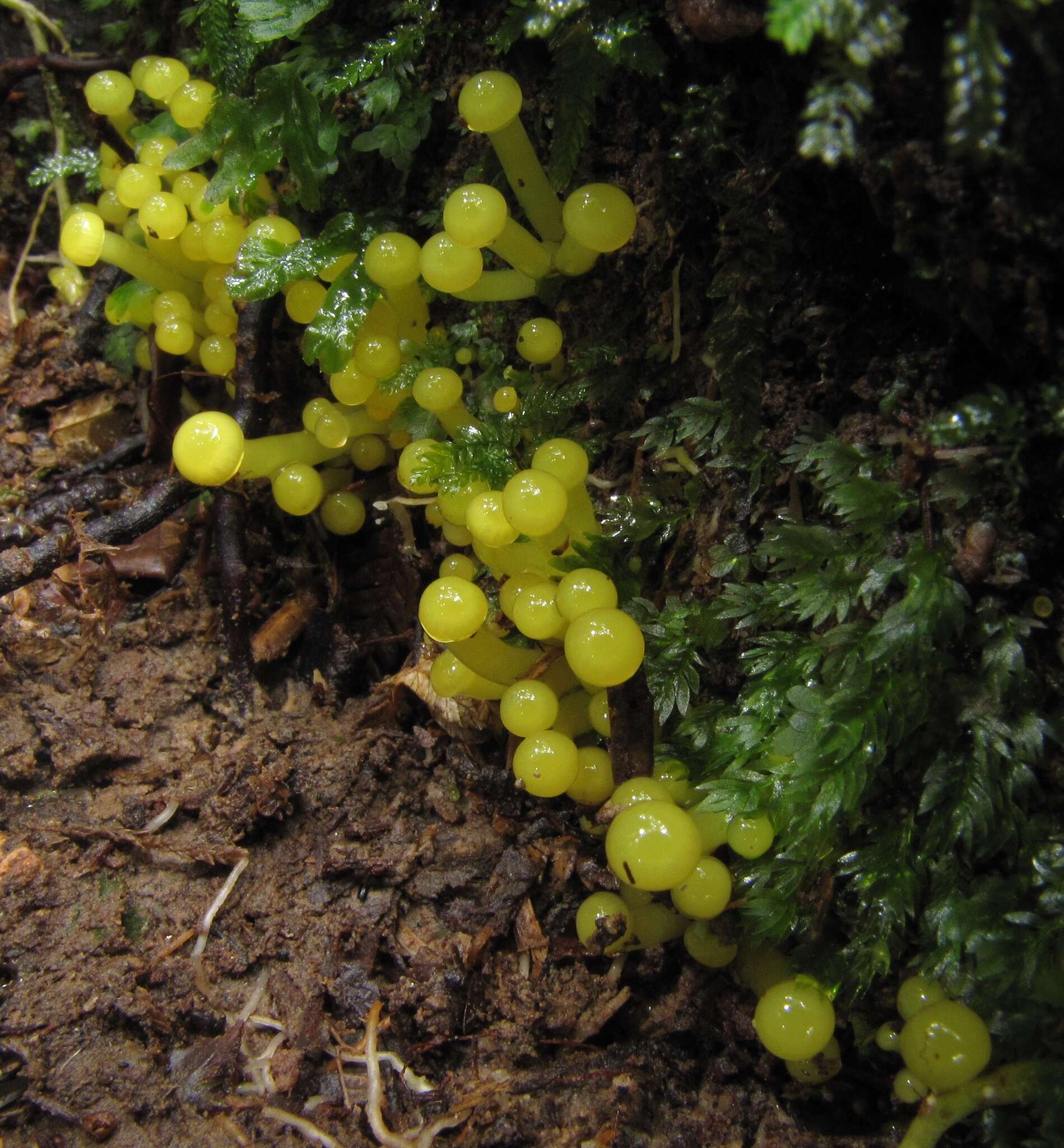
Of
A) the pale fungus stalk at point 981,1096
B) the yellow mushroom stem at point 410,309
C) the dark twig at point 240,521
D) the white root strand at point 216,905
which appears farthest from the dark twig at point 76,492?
the pale fungus stalk at point 981,1096

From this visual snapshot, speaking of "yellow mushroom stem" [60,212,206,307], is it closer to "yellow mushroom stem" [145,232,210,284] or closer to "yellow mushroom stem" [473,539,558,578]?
"yellow mushroom stem" [145,232,210,284]

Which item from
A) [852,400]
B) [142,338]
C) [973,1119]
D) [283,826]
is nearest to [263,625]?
[283,826]

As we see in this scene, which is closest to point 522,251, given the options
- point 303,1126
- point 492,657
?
point 492,657

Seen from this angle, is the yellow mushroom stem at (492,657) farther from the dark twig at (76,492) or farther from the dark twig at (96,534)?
the dark twig at (76,492)

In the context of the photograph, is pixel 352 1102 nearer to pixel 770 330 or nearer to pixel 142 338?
pixel 770 330

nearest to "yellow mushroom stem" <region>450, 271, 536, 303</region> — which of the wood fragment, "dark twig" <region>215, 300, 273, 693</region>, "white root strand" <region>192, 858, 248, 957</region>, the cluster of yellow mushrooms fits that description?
the cluster of yellow mushrooms
